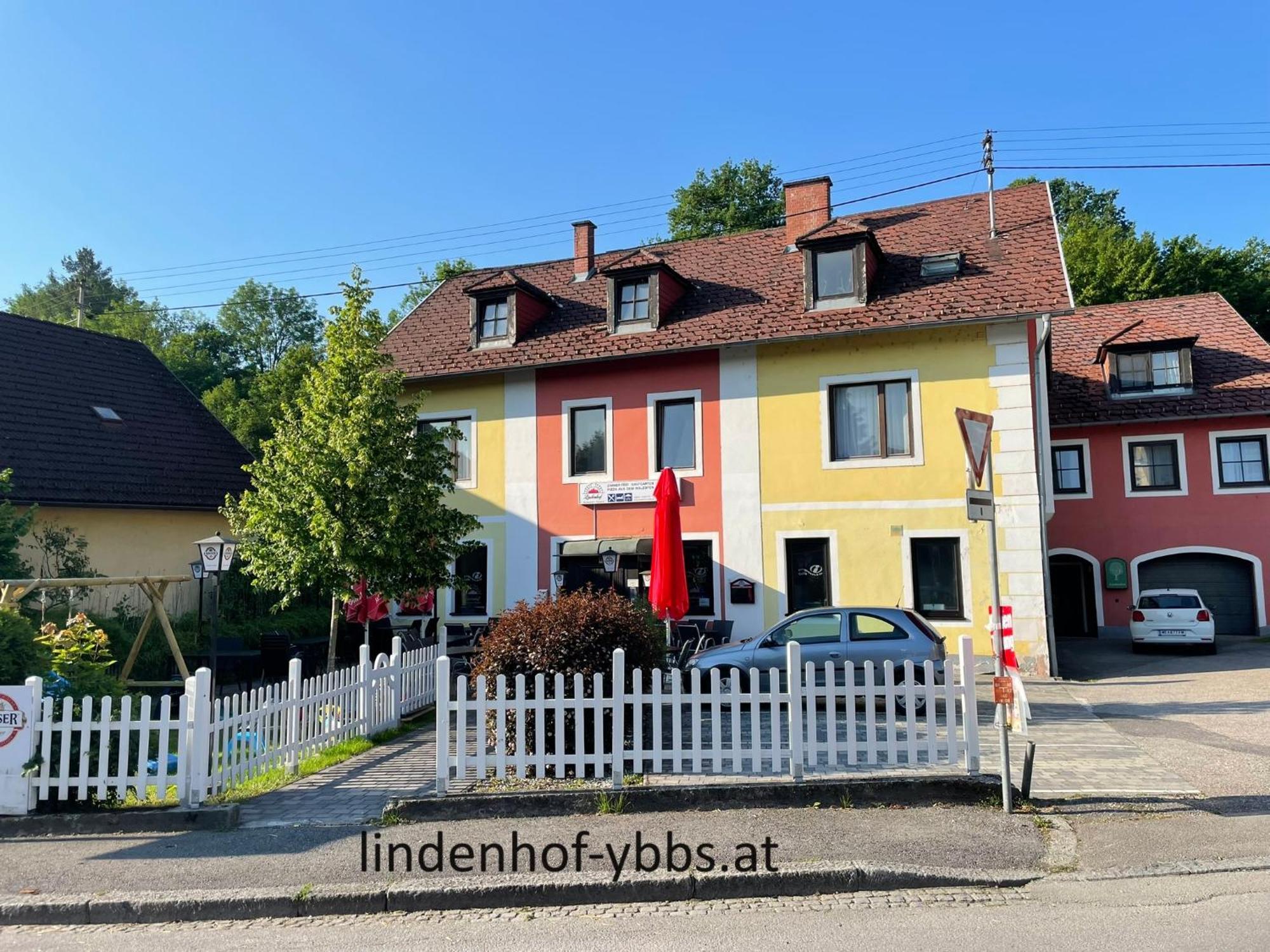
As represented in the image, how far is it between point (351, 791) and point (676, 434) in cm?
1188

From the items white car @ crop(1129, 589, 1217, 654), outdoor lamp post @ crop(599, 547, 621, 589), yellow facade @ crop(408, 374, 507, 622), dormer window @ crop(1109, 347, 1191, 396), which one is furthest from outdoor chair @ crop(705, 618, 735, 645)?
dormer window @ crop(1109, 347, 1191, 396)

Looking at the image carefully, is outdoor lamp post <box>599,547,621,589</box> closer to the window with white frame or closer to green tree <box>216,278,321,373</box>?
the window with white frame

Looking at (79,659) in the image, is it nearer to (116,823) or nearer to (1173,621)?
(116,823)

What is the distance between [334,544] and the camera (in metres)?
12.3

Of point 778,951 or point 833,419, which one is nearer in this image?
point 778,951

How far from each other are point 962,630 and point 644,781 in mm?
10318

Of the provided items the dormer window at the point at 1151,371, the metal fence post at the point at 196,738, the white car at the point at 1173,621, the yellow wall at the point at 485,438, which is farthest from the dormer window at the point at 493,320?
the dormer window at the point at 1151,371

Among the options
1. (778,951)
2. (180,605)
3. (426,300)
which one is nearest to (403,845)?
(778,951)

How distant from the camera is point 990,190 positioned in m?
18.0

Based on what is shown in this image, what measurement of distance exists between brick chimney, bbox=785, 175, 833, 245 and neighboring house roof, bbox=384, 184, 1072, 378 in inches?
15.0

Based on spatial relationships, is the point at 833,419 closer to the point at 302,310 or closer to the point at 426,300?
the point at 426,300

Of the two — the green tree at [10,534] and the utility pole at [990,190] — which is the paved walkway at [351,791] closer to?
the green tree at [10,534]

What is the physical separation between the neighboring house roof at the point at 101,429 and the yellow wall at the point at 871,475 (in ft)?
37.0

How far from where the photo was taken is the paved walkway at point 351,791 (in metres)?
7.20
